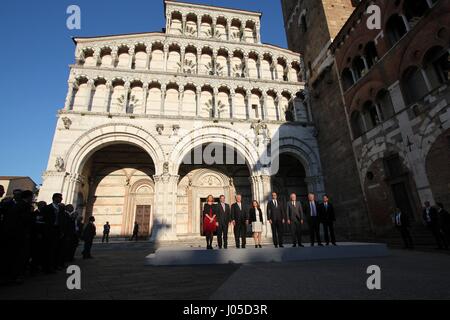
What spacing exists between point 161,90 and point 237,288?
15.6m

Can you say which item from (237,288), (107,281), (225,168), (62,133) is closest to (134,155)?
(62,133)

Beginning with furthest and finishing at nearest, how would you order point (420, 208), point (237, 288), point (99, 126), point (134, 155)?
1. point (134, 155)
2. point (99, 126)
3. point (420, 208)
4. point (237, 288)

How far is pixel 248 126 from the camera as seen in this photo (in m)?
16.8

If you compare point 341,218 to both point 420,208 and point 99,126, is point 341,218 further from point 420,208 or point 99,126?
point 99,126

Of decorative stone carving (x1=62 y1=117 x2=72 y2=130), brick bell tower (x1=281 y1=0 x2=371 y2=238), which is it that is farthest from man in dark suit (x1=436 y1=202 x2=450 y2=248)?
decorative stone carving (x1=62 y1=117 x2=72 y2=130)

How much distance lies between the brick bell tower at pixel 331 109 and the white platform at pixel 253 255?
24.5ft

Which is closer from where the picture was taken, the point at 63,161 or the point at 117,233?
the point at 63,161

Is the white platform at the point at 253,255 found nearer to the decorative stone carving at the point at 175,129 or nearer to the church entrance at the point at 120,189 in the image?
the decorative stone carving at the point at 175,129

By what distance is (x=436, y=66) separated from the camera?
32.5ft

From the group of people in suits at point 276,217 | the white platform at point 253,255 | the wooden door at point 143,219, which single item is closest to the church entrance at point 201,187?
the wooden door at point 143,219

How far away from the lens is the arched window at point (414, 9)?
34.7ft

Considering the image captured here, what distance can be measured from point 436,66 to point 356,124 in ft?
16.6

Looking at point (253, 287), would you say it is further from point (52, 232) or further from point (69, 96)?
point (69, 96)

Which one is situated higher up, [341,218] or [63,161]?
[63,161]
